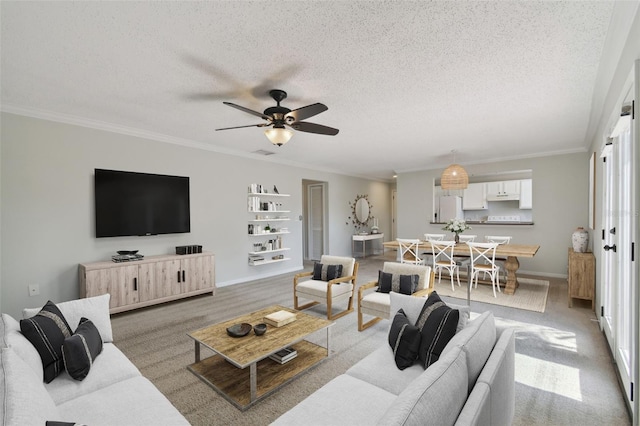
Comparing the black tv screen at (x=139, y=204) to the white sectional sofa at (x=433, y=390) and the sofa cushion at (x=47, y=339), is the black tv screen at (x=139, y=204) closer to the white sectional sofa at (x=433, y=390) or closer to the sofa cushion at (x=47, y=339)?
the sofa cushion at (x=47, y=339)

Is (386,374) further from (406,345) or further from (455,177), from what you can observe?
(455,177)

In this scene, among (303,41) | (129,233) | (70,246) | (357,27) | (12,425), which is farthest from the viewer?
(129,233)

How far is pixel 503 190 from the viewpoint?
7844 mm

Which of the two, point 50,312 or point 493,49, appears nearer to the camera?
point 50,312

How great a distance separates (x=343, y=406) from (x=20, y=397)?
1.30 m

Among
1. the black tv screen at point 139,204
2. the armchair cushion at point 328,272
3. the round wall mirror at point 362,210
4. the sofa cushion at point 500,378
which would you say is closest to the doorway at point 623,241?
the sofa cushion at point 500,378

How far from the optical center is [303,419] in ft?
4.70

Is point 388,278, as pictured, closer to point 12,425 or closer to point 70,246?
point 12,425

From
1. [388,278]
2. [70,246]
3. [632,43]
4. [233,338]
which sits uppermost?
[632,43]

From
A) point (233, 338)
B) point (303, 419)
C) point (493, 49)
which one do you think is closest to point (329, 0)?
point (493, 49)

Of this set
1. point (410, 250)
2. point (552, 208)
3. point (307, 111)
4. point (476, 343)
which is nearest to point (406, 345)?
point (476, 343)

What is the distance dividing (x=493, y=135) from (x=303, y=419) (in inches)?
194

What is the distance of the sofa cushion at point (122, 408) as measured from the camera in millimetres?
1420

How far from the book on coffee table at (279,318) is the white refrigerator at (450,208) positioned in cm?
660
